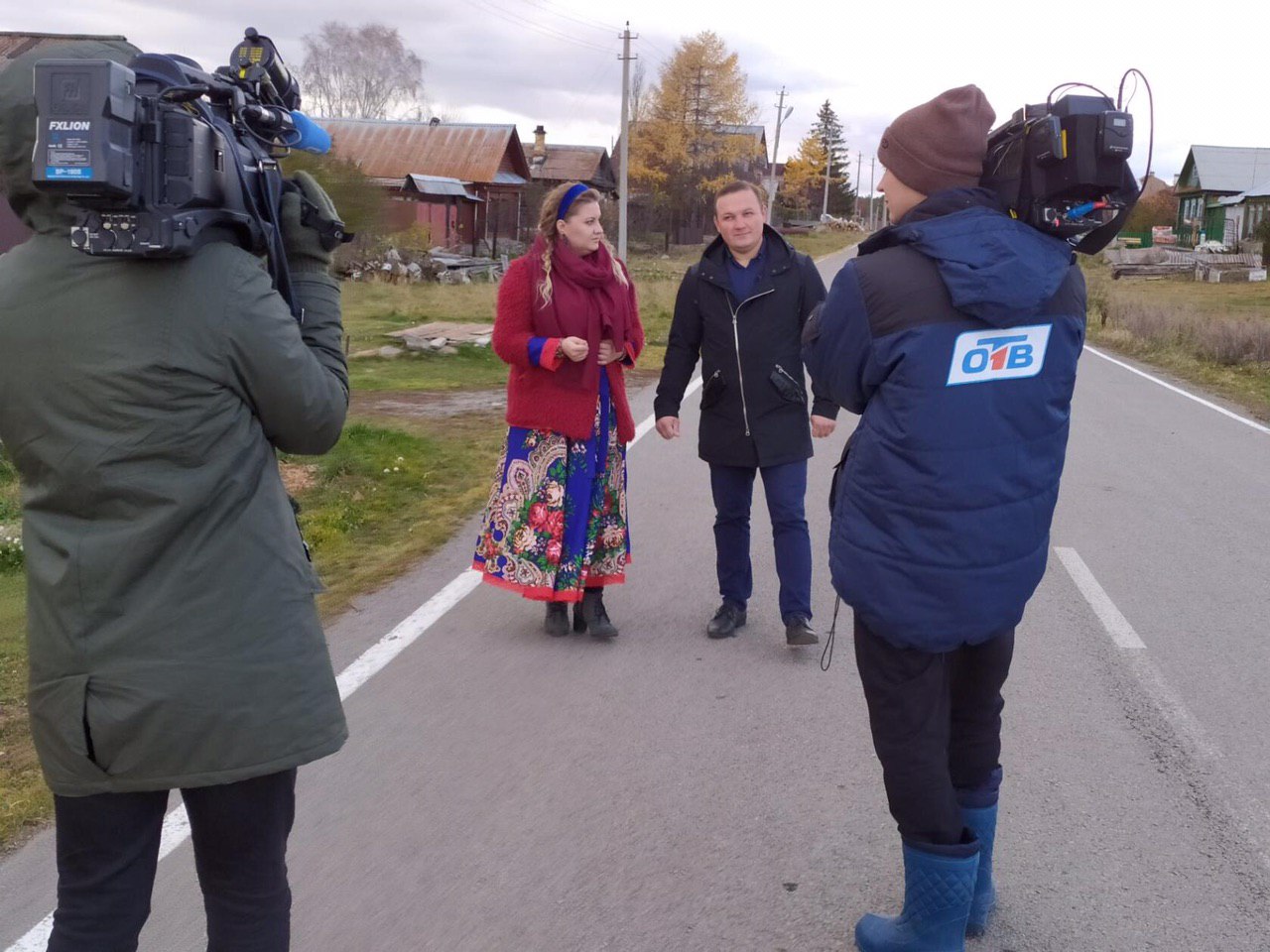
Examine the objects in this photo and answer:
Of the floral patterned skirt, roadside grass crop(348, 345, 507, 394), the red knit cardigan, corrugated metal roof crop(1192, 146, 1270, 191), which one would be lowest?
roadside grass crop(348, 345, 507, 394)

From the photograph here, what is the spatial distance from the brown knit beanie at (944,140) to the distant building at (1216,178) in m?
78.0

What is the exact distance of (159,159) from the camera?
196cm

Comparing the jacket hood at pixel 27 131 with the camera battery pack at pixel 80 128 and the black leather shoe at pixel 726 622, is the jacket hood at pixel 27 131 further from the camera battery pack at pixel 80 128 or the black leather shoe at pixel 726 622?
the black leather shoe at pixel 726 622

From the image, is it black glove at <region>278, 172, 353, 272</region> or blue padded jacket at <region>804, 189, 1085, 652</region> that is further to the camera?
blue padded jacket at <region>804, 189, 1085, 652</region>

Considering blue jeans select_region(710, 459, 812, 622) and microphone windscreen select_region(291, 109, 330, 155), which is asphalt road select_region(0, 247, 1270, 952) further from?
microphone windscreen select_region(291, 109, 330, 155)

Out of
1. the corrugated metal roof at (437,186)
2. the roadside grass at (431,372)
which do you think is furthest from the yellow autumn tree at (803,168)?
the roadside grass at (431,372)

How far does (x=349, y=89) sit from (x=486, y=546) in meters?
86.6

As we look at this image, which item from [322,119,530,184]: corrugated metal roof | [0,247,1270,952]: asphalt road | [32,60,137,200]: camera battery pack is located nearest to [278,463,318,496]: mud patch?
[0,247,1270,952]: asphalt road

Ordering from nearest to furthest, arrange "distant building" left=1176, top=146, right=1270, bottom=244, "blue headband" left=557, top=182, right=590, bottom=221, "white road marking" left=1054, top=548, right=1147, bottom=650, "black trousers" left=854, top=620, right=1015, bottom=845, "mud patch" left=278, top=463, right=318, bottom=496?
"black trousers" left=854, top=620, right=1015, bottom=845 → "blue headband" left=557, top=182, right=590, bottom=221 → "white road marking" left=1054, top=548, right=1147, bottom=650 → "mud patch" left=278, top=463, right=318, bottom=496 → "distant building" left=1176, top=146, right=1270, bottom=244

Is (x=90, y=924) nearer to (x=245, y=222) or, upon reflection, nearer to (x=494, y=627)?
(x=245, y=222)

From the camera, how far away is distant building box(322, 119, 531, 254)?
166ft

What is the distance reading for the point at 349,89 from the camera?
85562 millimetres

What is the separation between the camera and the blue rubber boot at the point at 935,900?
116 inches

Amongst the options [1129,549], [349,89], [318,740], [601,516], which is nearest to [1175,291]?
[1129,549]
